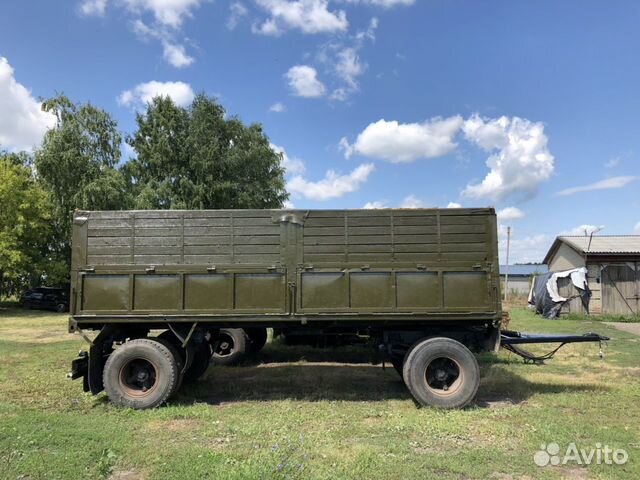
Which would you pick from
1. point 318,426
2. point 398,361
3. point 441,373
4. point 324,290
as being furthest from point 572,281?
point 318,426

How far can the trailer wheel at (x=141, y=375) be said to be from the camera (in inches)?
267

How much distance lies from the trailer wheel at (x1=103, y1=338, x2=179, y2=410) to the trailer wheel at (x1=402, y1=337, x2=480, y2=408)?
3300 mm

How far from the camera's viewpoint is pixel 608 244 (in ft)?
78.7

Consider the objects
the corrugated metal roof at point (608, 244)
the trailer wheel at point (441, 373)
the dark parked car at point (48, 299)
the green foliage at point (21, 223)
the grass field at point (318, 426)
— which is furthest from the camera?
the dark parked car at point (48, 299)

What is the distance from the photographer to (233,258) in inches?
274

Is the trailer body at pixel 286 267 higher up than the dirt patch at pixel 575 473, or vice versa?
the trailer body at pixel 286 267

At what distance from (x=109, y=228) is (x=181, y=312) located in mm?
1599

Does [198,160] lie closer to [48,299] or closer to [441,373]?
[48,299]

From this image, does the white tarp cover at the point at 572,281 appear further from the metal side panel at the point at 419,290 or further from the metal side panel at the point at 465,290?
the metal side panel at the point at 419,290

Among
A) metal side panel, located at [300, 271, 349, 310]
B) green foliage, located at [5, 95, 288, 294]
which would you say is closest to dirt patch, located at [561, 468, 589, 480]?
metal side panel, located at [300, 271, 349, 310]

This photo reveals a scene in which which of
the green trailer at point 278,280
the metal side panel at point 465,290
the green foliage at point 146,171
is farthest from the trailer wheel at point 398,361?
the green foliage at point 146,171

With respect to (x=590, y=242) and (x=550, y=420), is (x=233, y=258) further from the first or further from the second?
(x=590, y=242)

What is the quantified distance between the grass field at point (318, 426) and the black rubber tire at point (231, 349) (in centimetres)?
32

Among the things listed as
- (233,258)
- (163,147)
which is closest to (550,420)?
(233,258)
